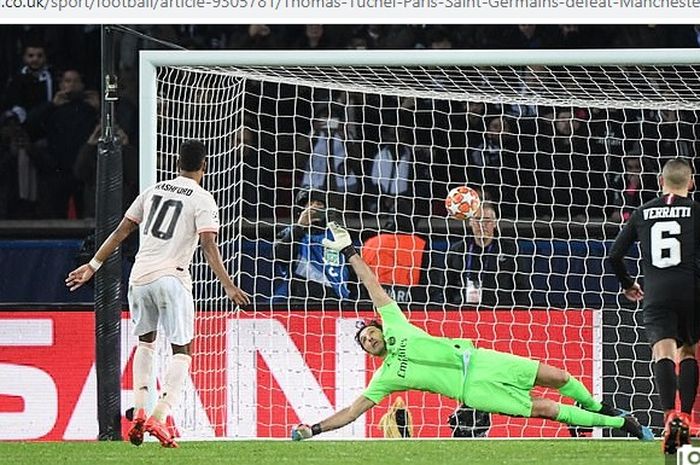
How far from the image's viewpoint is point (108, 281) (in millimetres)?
11219

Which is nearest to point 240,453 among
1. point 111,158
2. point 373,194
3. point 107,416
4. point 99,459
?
point 99,459

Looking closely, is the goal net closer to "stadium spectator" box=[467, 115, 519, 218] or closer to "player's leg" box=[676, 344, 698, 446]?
"stadium spectator" box=[467, 115, 519, 218]

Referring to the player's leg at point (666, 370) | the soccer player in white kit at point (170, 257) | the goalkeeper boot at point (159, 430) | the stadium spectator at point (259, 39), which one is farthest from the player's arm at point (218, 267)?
the stadium spectator at point (259, 39)

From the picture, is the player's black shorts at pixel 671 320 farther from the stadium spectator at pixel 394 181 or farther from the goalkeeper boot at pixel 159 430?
the stadium spectator at pixel 394 181

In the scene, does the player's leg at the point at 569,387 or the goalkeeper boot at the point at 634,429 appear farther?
the player's leg at the point at 569,387

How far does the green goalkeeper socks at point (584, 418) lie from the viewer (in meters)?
11.0

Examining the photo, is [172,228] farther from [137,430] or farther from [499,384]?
[499,384]

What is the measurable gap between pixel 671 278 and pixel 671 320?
0.24 meters

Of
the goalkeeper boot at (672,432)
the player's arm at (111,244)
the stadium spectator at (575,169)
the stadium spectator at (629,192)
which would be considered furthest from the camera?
the stadium spectator at (575,169)

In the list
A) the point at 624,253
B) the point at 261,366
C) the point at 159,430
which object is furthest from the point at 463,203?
the point at 159,430

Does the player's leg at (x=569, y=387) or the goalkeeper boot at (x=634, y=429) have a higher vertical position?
the player's leg at (x=569, y=387)

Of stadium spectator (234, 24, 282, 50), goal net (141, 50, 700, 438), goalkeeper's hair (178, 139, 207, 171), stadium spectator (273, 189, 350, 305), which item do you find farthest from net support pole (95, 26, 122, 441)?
stadium spectator (234, 24, 282, 50)

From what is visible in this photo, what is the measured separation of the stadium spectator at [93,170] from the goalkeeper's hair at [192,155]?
4.08 m

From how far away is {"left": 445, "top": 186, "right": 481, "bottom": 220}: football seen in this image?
12086mm
